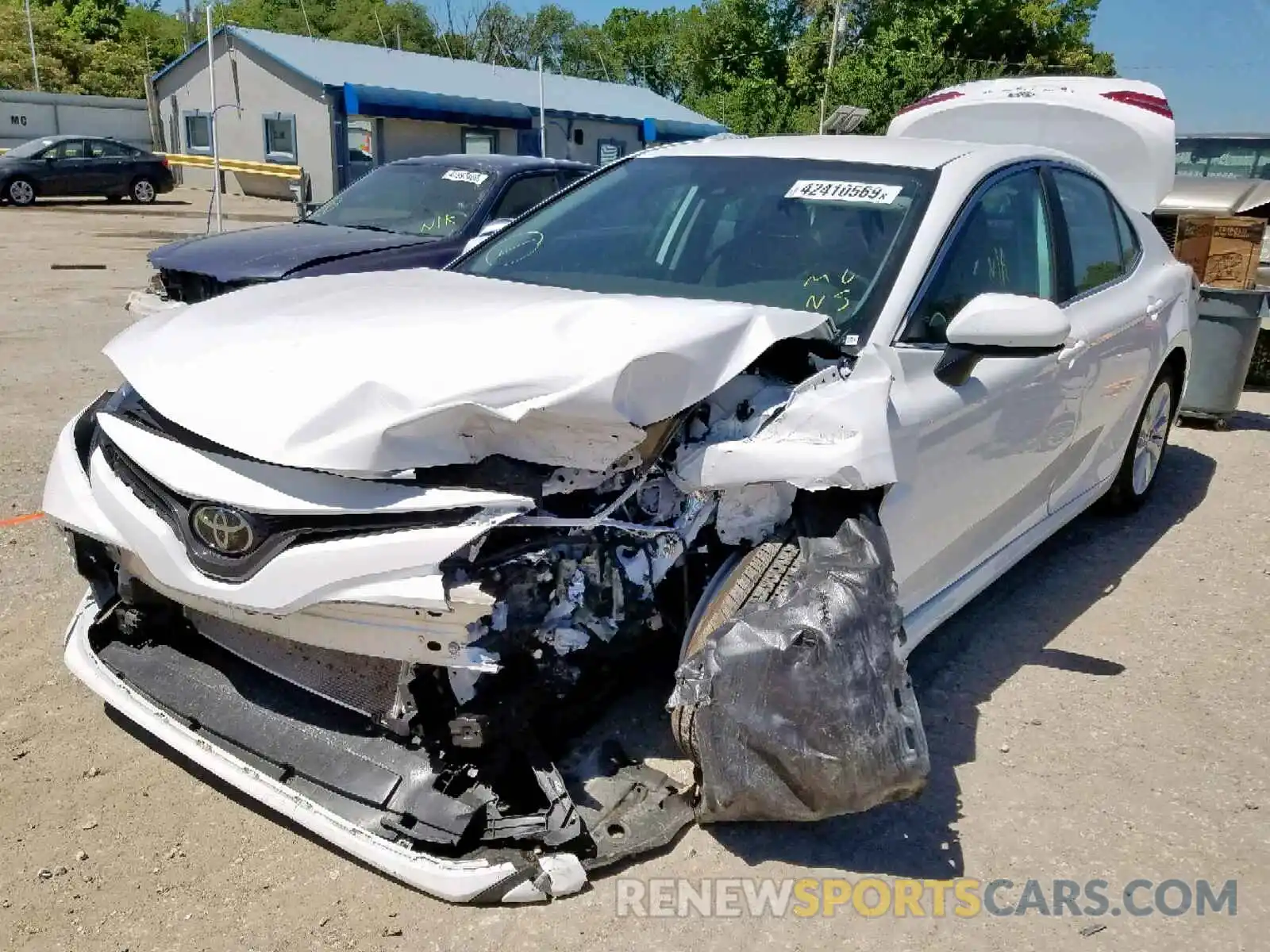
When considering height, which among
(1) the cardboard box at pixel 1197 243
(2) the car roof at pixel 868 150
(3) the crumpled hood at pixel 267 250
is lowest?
(3) the crumpled hood at pixel 267 250

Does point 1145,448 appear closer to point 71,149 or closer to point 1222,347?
point 1222,347

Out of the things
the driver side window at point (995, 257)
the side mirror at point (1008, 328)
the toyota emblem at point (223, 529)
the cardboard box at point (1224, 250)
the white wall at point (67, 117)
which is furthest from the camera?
the white wall at point (67, 117)

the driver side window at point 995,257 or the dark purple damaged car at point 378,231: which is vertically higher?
the driver side window at point 995,257

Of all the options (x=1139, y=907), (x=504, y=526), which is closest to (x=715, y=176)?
(x=504, y=526)

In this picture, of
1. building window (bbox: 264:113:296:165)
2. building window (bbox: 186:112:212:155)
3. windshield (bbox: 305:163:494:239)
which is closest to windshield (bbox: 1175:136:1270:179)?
windshield (bbox: 305:163:494:239)

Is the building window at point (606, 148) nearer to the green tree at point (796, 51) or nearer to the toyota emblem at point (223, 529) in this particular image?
the green tree at point (796, 51)

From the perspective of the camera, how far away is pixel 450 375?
7.69ft

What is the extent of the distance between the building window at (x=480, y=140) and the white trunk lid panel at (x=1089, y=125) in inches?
988

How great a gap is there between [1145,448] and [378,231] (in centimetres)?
554

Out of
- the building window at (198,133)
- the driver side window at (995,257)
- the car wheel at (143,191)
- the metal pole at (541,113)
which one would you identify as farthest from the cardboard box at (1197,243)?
the building window at (198,133)

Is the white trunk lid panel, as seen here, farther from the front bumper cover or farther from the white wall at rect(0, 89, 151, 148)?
the white wall at rect(0, 89, 151, 148)

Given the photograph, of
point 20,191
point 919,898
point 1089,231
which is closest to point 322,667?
point 919,898

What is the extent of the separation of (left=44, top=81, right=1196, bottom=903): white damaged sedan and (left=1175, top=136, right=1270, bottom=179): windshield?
31.6ft

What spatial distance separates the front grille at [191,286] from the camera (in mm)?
6953
